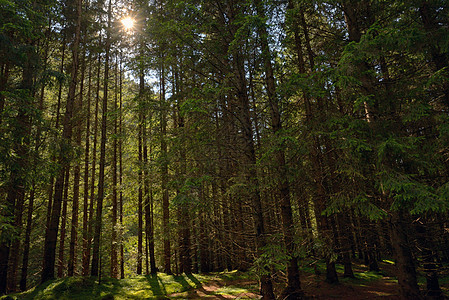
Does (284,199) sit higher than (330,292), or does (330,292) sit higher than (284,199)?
(284,199)

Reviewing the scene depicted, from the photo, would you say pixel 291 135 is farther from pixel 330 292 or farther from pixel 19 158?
pixel 19 158

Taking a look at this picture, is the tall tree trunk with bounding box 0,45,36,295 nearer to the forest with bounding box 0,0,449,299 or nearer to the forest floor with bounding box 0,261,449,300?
the forest with bounding box 0,0,449,299

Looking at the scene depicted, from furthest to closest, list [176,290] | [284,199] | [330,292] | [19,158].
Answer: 1. [176,290]
2. [330,292]
3. [19,158]
4. [284,199]

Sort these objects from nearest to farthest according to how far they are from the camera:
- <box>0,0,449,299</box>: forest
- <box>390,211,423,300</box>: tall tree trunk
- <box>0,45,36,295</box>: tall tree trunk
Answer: <box>0,0,449,299</box>: forest
<box>390,211,423,300</box>: tall tree trunk
<box>0,45,36,295</box>: tall tree trunk

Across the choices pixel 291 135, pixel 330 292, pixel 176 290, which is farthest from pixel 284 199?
pixel 176 290

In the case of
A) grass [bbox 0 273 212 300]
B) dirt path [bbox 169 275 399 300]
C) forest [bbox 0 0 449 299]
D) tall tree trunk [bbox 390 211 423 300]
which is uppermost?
forest [bbox 0 0 449 299]

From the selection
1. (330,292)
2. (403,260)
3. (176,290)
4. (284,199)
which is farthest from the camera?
(176,290)

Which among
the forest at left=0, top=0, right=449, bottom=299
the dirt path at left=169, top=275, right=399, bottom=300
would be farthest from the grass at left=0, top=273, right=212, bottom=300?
the forest at left=0, top=0, right=449, bottom=299

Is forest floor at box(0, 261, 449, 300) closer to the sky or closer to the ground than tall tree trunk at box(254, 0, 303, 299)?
closer to the ground

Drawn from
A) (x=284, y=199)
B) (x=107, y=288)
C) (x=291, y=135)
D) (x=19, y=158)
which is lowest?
(x=107, y=288)

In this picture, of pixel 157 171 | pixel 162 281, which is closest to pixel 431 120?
pixel 157 171

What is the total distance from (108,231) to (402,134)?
1451 cm

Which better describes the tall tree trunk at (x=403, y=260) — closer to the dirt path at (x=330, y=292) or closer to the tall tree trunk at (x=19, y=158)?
the dirt path at (x=330, y=292)

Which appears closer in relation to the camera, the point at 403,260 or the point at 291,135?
the point at 403,260
